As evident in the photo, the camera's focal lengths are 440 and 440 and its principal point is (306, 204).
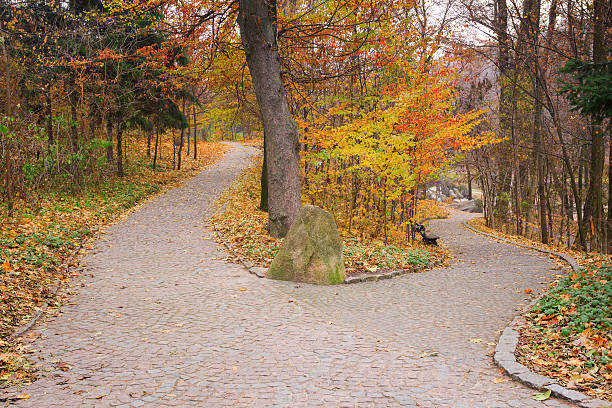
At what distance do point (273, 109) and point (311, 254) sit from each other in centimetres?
381

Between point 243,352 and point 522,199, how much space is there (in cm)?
2360

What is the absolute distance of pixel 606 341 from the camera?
4434 mm

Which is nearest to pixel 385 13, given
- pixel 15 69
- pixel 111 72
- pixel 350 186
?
pixel 350 186

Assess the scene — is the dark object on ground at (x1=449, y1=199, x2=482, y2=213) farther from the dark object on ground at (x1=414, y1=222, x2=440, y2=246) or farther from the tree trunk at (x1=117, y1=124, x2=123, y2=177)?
the tree trunk at (x1=117, y1=124, x2=123, y2=177)

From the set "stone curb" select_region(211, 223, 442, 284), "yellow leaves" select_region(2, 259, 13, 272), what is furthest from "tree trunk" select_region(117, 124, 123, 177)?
"yellow leaves" select_region(2, 259, 13, 272)

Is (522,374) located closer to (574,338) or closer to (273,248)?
(574,338)

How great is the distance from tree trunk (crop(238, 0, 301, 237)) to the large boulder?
2114 mm

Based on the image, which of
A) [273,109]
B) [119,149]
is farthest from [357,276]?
[119,149]

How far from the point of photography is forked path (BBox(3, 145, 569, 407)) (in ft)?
12.6

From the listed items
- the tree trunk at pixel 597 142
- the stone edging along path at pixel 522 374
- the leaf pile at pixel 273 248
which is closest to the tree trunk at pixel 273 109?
the leaf pile at pixel 273 248

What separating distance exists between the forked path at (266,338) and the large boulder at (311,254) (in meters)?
0.32

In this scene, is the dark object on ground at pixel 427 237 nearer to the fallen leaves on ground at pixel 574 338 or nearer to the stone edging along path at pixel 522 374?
the fallen leaves on ground at pixel 574 338

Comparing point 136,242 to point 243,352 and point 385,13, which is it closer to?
point 243,352

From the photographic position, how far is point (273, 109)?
33.4ft
